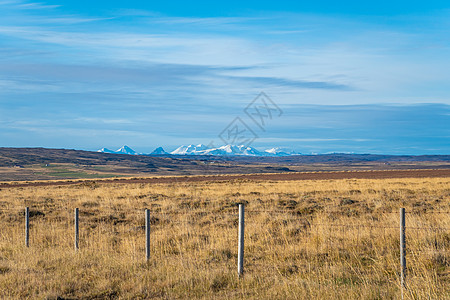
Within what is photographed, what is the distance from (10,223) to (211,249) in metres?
10.9

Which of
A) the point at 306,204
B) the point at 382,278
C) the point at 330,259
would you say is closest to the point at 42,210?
the point at 306,204

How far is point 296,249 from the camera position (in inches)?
468

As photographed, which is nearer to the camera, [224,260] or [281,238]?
[224,260]

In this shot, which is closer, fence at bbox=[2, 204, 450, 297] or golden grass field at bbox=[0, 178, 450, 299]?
golden grass field at bbox=[0, 178, 450, 299]

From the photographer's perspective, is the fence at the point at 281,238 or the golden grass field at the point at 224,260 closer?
the golden grass field at the point at 224,260

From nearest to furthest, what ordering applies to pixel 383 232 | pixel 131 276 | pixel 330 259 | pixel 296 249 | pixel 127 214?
pixel 131 276
pixel 330 259
pixel 296 249
pixel 383 232
pixel 127 214

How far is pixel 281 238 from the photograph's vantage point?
13.4 metres

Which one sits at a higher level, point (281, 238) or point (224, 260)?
point (281, 238)

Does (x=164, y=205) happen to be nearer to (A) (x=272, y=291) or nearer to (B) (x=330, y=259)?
(B) (x=330, y=259)

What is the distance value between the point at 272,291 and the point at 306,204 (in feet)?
51.4

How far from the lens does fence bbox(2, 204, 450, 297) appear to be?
10.5m

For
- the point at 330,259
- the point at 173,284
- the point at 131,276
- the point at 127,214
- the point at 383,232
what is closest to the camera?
the point at 173,284

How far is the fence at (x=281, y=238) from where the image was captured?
10500 mm

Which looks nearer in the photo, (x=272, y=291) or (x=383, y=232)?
(x=272, y=291)
